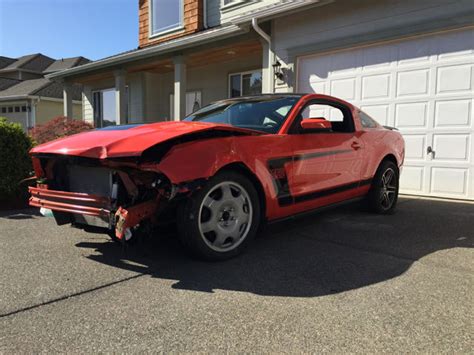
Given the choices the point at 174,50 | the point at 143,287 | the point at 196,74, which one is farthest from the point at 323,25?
the point at 143,287

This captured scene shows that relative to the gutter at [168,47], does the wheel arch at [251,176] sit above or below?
below

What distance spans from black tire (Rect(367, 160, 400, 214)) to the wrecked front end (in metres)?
3.15

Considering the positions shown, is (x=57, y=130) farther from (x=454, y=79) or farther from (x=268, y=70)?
(x=454, y=79)

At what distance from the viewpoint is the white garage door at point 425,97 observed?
6.43 metres

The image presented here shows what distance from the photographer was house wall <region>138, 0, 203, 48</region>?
12.5 meters

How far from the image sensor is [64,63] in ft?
126

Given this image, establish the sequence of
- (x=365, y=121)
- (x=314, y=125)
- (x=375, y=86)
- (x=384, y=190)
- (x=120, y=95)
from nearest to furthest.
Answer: (x=314, y=125) < (x=365, y=121) < (x=384, y=190) < (x=375, y=86) < (x=120, y=95)

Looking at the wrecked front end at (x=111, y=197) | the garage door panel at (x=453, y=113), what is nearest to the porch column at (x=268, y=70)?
the garage door panel at (x=453, y=113)

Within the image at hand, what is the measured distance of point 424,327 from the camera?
2332mm

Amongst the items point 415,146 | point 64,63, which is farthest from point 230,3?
point 64,63

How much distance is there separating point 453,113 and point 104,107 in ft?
44.8

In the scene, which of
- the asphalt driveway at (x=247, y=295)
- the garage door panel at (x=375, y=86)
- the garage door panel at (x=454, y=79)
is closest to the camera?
the asphalt driveway at (x=247, y=295)

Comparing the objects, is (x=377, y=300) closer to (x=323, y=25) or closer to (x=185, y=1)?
(x=323, y=25)

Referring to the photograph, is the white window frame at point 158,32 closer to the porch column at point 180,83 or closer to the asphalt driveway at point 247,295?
the porch column at point 180,83
